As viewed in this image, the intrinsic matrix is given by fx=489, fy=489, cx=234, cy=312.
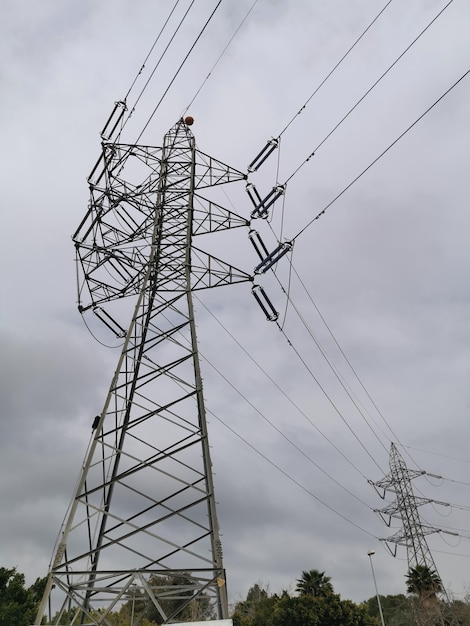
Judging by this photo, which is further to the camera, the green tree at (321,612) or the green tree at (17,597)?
the green tree at (321,612)

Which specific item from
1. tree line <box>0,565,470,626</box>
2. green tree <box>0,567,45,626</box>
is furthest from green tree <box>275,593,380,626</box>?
green tree <box>0,567,45,626</box>

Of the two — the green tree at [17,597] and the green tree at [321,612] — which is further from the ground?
the green tree at [17,597]

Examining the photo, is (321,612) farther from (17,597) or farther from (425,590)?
(17,597)

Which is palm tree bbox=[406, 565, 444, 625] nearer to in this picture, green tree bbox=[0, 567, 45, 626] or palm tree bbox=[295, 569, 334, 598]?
palm tree bbox=[295, 569, 334, 598]

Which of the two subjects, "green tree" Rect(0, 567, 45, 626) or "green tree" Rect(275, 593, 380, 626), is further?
"green tree" Rect(275, 593, 380, 626)

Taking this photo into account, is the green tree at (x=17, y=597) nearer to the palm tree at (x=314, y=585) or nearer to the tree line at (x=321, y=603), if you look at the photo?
the tree line at (x=321, y=603)

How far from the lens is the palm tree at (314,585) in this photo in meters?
36.5

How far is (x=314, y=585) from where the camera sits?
121ft

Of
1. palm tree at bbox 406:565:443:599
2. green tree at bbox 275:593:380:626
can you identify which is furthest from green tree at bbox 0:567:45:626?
palm tree at bbox 406:565:443:599

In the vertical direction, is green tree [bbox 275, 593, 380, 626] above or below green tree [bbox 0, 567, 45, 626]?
below

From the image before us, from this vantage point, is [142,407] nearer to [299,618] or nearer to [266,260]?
[266,260]

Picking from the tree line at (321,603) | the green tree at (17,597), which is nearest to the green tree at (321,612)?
the tree line at (321,603)

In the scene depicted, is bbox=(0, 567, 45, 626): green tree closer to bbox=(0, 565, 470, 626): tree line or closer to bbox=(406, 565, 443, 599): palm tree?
bbox=(0, 565, 470, 626): tree line

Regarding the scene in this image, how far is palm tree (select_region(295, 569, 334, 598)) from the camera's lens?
1438 inches
